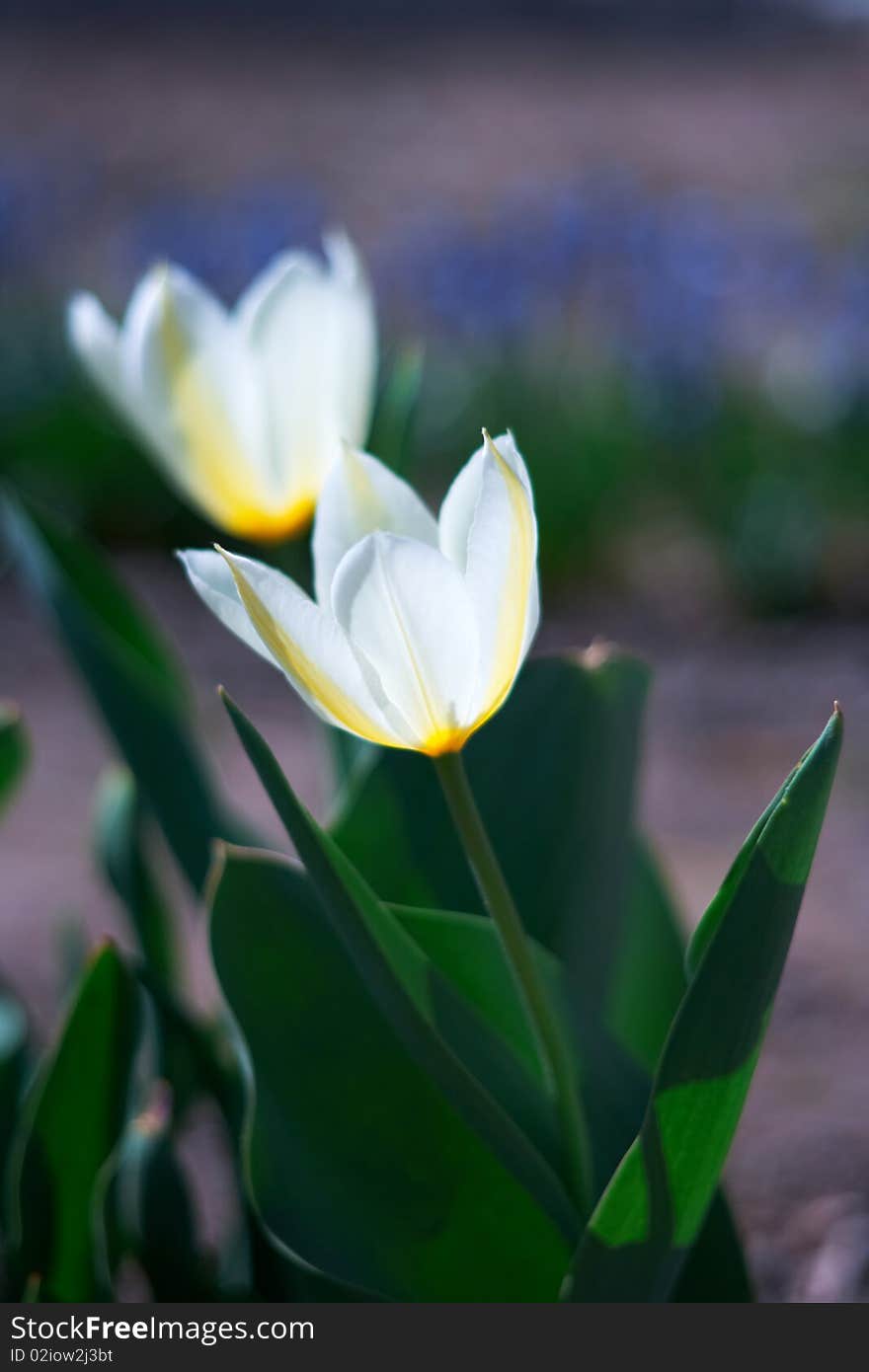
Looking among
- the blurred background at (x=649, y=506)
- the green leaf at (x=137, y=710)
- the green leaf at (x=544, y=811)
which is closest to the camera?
the green leaf at (x=544, y=811)

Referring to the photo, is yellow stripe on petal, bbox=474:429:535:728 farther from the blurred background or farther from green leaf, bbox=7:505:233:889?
the blurred background

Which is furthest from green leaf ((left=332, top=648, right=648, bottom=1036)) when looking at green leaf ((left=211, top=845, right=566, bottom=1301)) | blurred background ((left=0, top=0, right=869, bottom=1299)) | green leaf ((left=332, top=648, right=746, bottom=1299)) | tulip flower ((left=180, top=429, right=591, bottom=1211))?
blurred background ((left=0, top=0, right=869, bottom=1299))

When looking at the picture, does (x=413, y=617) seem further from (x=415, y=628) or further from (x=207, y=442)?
(x=207, y=442)

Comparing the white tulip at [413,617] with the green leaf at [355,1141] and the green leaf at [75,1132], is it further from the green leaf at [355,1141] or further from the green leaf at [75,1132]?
the green leaf at [75,1132]

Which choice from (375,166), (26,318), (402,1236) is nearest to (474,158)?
(375,166)

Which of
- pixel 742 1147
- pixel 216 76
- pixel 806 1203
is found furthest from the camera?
pixel 216 76

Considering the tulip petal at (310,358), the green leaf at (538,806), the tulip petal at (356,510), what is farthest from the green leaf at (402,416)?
the tulip petal at (356,510)

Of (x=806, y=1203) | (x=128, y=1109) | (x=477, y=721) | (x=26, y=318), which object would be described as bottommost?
(x=806, y=1203)

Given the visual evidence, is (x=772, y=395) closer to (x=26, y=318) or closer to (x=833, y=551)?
(x=833, y=551)
